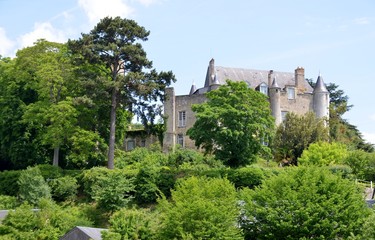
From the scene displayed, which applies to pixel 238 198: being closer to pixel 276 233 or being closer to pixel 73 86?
pixel 276 233

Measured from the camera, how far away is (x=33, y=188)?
47094 millimetres

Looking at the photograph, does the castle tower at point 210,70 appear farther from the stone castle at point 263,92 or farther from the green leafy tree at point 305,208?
the green leafy tree at point 305,208

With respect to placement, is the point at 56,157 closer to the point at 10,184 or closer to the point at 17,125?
the point at 10,184

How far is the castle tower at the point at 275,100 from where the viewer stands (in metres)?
62.1

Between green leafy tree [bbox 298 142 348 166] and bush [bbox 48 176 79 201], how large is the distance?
16.1 meters

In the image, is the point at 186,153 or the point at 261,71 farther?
the point at 261,71

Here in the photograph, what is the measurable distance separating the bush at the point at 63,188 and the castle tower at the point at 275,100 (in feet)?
66.8

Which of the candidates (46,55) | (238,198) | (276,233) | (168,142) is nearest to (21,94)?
(46,55)

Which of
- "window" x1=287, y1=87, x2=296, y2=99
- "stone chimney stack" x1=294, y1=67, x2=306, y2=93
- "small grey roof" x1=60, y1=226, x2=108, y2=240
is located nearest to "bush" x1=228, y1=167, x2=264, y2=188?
"small grey roof" x1=60, y1=226, x2=108, y2=240

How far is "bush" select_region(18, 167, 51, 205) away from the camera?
4694cm

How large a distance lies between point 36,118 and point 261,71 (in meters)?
23.2

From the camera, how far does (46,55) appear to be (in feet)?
177

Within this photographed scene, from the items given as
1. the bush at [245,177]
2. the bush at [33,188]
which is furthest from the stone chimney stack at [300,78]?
the bush at [33,188]

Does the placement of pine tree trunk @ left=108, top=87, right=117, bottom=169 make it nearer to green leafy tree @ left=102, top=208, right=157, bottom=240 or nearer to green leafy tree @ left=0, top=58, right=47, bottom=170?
green leafy tree @ left=0, top=58, right=47, bottom=170
